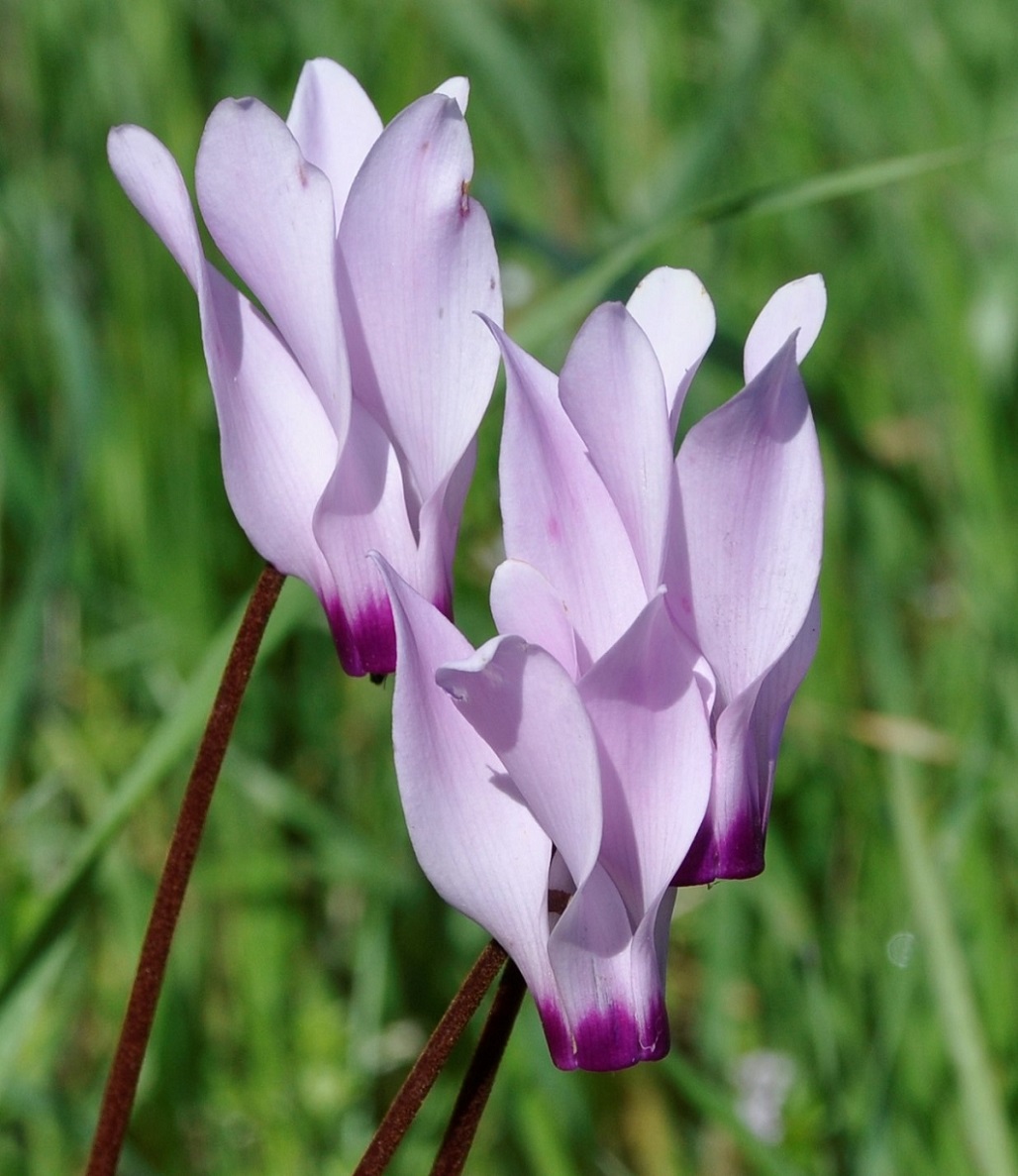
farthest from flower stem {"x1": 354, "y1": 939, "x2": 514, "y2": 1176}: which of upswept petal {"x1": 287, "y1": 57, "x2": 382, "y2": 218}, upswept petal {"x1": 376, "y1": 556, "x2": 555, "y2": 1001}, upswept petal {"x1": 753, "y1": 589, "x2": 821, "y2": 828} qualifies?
upswept petal {"x1": 287, "y1": 57, "x2": 382, "y2": 218}

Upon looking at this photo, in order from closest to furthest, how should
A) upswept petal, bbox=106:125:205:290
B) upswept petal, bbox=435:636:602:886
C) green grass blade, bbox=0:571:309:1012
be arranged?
upswept petal, bbox=435:636:602:886 → upswept petal, bbox=106:125:205:290 → green grass blade, bbox=0:571:309:1012

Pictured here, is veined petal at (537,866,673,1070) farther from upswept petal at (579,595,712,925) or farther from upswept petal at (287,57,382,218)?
upswept petal at (287,57,382,218)

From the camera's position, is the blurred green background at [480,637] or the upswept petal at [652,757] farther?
the blurred green background at [480,637]

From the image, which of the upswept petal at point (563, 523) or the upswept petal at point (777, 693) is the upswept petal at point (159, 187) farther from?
the upswept petal at point (777, 693)

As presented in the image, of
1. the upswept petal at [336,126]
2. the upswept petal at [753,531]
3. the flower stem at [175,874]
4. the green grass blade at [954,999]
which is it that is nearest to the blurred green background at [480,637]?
the green grass blade at [954,999]

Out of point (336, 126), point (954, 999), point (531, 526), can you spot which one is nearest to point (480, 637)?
point (954, 999)

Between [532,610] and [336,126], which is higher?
[336,126]

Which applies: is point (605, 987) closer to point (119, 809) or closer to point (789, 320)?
point (789, 320)
